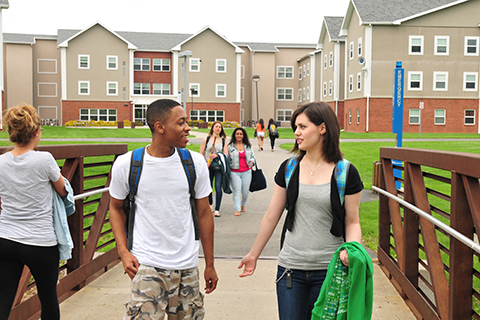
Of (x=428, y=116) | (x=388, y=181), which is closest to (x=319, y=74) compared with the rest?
(x=428, y=116)

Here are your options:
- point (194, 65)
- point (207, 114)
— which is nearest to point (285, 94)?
point (207, 114)

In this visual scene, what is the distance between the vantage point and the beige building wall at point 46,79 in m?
62.2

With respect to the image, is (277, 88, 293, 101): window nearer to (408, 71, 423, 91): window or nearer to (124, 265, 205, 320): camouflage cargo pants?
(408, 71, 423, 91): window

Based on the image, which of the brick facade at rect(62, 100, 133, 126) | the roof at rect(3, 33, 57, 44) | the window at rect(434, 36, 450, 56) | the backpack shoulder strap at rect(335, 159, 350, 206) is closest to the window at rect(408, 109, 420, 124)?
the window at rect(434, 36, 450, 56)

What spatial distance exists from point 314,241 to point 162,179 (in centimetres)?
99

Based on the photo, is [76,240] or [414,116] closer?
Answer: [76,240]

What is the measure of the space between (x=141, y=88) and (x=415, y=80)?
1273 inches

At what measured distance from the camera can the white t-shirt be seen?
317 centimetres

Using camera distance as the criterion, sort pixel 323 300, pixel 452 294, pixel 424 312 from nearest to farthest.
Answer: pixel 323 300, pixel 452 294, pixel 424 312

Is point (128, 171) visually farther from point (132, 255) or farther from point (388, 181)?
point (388, 181)

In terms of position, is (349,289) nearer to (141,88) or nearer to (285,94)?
(141,88)

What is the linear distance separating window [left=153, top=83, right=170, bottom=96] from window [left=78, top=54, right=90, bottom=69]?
8.10 m

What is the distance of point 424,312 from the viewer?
174 inches

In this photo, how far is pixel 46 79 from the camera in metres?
62.3
